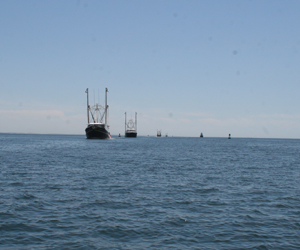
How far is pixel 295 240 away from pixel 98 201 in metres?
11.1

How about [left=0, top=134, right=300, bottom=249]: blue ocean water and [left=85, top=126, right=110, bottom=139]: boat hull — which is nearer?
[left=0, top=134, right=300, bottom=249]: blue ocean water

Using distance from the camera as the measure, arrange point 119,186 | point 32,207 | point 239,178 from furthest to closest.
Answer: point 239,178 < point 119,186 < point 32,207

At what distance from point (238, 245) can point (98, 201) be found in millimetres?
9418

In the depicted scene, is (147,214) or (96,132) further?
(96,132)

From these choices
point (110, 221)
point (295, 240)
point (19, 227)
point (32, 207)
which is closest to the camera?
point (295, 240)

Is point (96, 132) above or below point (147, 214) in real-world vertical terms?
above

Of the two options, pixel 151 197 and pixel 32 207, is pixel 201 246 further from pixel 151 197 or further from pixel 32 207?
pixel 32 207

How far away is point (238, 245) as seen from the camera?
11867mm

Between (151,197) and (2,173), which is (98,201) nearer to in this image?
(151,197)

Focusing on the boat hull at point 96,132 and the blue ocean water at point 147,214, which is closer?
the blue ocean water at point 147,214

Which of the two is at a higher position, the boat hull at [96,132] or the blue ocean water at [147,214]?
the boat hull at [96,132]

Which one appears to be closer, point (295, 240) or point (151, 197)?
point (295, 240)

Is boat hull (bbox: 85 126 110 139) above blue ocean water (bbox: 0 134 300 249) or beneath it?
above

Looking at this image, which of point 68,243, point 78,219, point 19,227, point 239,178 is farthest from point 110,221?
point 239,178
